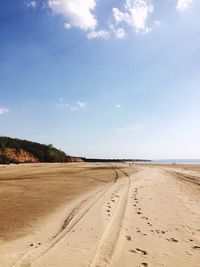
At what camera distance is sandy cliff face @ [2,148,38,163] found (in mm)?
70500

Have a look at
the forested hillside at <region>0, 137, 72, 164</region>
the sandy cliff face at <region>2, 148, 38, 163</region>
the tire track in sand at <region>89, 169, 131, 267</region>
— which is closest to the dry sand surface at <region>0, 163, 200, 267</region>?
the tire track in sand at <region>89, 169, 131, 267</region>

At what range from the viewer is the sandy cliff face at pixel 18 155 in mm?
70500

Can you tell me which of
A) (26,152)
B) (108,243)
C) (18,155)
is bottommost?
(108,243)

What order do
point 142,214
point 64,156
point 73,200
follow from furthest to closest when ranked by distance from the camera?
1. point 64,156
2. point 73,200
3. point 142,214

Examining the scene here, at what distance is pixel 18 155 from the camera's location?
251 feet

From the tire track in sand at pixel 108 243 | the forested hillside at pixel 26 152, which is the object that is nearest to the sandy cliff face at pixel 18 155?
the forested hillside at pixel 26 152

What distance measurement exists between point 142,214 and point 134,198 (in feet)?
13.1

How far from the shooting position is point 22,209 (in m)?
11.9

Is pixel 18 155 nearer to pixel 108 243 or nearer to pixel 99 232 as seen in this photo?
pixel 99 232

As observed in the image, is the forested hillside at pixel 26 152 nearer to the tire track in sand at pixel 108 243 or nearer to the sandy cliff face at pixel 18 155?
the sandy cliff face at pixel 18 155

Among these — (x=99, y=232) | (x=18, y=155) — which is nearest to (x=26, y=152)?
(x=18, y=155)

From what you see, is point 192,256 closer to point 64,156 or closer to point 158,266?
point 158,266

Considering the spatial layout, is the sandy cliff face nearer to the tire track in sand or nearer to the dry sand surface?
the dry sand surface

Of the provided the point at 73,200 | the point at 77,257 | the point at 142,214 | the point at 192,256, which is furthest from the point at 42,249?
the point at 73,200
